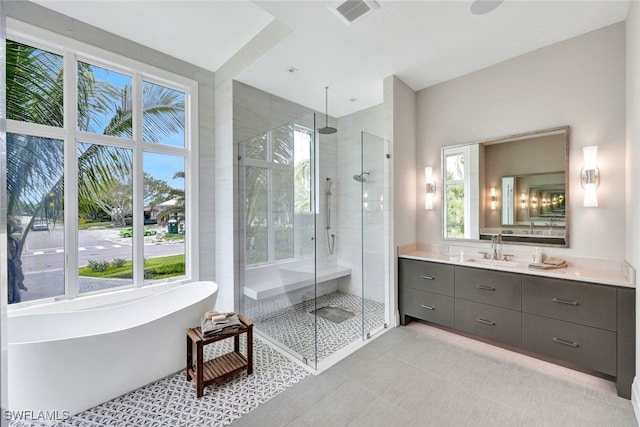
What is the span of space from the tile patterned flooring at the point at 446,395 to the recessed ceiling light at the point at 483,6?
3.01m

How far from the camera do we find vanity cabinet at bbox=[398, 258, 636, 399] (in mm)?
2016

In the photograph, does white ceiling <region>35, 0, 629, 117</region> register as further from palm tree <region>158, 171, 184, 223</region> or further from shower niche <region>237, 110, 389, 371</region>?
palm tree <region>158, 171, 184, 223</region>

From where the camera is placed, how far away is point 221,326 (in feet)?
7.19

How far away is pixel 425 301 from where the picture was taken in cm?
307

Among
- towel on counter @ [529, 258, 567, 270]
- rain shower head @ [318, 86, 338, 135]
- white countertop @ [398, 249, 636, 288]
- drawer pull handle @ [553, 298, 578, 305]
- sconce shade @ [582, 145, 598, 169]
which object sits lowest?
drawer pull handle @ [553, 298, 578, 305]

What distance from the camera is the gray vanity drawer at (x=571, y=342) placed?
2057mm

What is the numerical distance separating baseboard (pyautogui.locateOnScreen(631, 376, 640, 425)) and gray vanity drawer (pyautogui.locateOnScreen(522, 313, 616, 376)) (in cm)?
12

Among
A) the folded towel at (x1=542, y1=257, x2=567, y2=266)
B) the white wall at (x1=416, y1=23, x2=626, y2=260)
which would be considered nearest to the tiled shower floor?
the folded towel at (x1=542, y1=257, x2=567, y2=266)

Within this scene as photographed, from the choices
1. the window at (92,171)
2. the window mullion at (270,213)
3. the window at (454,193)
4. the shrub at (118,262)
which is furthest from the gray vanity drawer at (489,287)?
the shrub at (118,262)

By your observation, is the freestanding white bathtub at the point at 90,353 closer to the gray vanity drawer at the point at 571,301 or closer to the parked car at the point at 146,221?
the parked car at the point at 146,221

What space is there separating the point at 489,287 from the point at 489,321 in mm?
336

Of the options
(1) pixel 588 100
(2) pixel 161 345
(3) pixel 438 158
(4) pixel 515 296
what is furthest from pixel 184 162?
(1) pixel 588 100

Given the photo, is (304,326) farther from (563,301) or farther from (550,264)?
(550,264)

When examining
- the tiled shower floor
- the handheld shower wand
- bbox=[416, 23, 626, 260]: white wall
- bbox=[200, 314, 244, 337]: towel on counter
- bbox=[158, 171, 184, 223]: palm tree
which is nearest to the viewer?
bbox=[200, 314, 244, 337]: towel on counter
